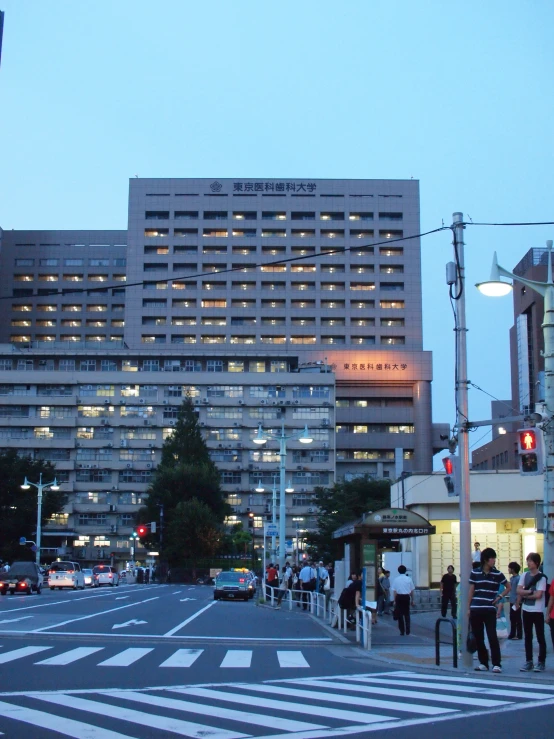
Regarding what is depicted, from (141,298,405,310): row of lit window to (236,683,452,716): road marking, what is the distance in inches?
3923

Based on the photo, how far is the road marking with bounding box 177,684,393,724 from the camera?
10.1 m

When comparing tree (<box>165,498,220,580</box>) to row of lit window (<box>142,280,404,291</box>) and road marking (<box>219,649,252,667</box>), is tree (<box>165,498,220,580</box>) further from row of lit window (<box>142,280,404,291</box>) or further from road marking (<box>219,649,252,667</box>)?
road marking (<box>219,649,252,667</box>)

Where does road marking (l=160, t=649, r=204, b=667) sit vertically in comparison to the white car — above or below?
above

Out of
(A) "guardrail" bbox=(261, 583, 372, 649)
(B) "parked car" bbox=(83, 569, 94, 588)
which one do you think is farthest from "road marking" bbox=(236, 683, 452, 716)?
(B) "parked car" bbox=(83, 569, 94, 588)

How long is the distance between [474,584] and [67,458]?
303ft

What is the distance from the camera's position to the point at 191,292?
112438mm

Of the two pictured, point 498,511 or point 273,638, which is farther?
point 498,511

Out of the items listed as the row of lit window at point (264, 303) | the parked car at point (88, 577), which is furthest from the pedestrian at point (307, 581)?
the row of lit window at point (264, 303)

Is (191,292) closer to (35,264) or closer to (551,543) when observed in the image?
(35,264)

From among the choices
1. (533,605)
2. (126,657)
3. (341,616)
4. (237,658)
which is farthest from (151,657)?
(341,616)

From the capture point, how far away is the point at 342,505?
70.8 meters

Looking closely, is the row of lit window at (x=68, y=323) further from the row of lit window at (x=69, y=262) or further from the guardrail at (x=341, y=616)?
the guardrail at (x=341, y=616)

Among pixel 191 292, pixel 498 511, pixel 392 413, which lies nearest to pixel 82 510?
pixel 191 292

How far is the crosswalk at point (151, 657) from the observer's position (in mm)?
15656
